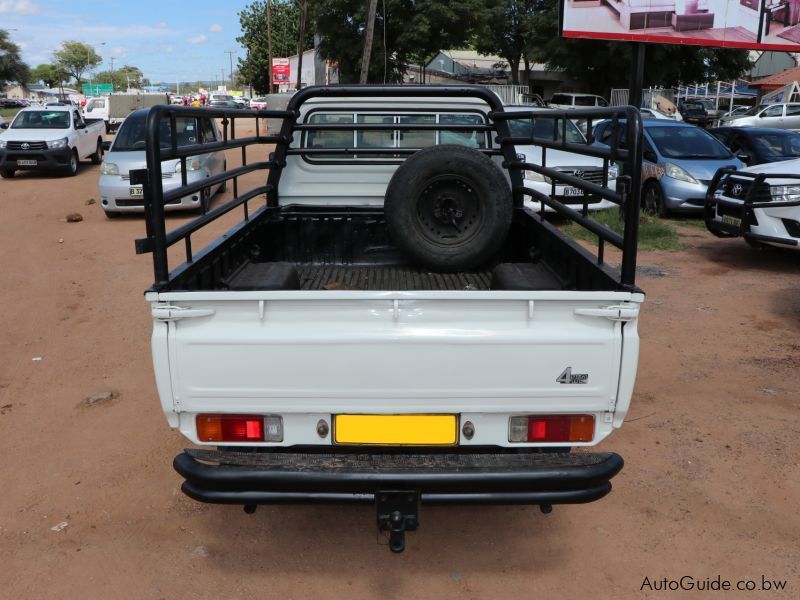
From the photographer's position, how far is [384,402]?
2.70 meters

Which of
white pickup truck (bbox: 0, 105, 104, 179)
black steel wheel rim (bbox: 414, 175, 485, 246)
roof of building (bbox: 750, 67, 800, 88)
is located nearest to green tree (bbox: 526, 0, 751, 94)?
roof of building (bbox: 750, 67, 800, 88)

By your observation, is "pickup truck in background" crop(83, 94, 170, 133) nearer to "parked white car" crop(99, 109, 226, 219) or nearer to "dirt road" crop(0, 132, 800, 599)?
"parked white car" crop(99, 109, 226, 219)

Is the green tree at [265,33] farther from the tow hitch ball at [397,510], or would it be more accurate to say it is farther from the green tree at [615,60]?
the tow hitch ball at [397,510]

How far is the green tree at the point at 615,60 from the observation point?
3344 cm

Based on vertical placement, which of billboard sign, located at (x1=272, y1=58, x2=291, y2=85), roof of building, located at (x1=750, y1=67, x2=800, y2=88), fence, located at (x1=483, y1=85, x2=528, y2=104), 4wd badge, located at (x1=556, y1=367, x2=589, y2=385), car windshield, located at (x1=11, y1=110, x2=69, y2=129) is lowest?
4wd badge, located at (x1=556, y1=367, x2=589, y2=385)

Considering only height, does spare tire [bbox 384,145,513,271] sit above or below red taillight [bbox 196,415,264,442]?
above

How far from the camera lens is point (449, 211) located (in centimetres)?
382

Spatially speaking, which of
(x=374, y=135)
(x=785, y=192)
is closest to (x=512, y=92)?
(x=785, y=192)

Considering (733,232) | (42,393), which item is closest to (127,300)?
(42,393)

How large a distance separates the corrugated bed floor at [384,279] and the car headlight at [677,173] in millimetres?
8305

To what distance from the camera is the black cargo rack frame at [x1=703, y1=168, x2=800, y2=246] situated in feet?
25.7

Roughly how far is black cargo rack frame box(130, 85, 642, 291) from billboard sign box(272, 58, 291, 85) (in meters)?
53.2

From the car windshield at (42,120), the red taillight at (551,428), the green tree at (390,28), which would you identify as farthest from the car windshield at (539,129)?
the green tree at (390,28)

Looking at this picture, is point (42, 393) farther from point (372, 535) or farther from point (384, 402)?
point (384, 402)
